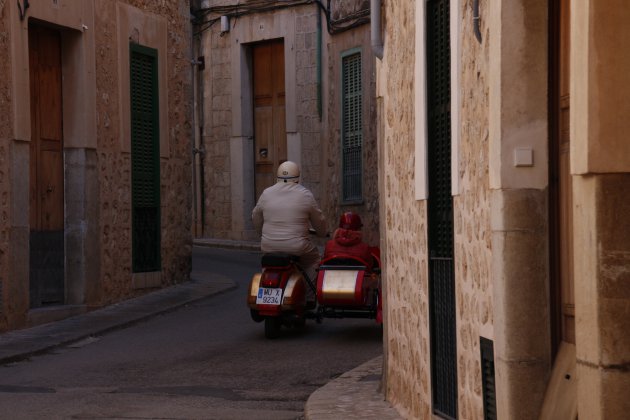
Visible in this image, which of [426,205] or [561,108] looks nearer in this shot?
[561,108]

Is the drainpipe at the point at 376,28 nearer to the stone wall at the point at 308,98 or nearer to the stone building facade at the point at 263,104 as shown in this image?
the stone building facade at the point at 263,104

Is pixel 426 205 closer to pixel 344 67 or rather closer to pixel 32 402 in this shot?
pixel 32 402

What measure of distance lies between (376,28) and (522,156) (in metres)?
3.39

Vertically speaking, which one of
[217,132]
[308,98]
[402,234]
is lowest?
[402,234]

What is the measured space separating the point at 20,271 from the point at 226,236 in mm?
15460

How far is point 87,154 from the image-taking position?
1655cm

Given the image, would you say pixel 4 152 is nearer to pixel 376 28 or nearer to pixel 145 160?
pixel 145 160

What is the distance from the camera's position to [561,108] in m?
6.17

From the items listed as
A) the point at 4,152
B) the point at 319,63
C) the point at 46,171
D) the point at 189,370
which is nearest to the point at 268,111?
the point at 319,63

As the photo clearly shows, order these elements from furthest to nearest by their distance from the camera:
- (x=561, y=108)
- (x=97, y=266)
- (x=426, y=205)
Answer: (x=97, y=266)
(x=426, y=205)
(x=561, y=108)

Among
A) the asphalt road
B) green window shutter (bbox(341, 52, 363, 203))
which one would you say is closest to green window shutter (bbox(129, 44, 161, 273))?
the asphalt road

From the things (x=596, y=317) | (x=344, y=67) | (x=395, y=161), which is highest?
(x=344, y=67)

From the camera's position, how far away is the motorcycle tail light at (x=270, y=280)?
13.5 m

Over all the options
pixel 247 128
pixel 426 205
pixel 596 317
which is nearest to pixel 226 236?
pixel 247 128
